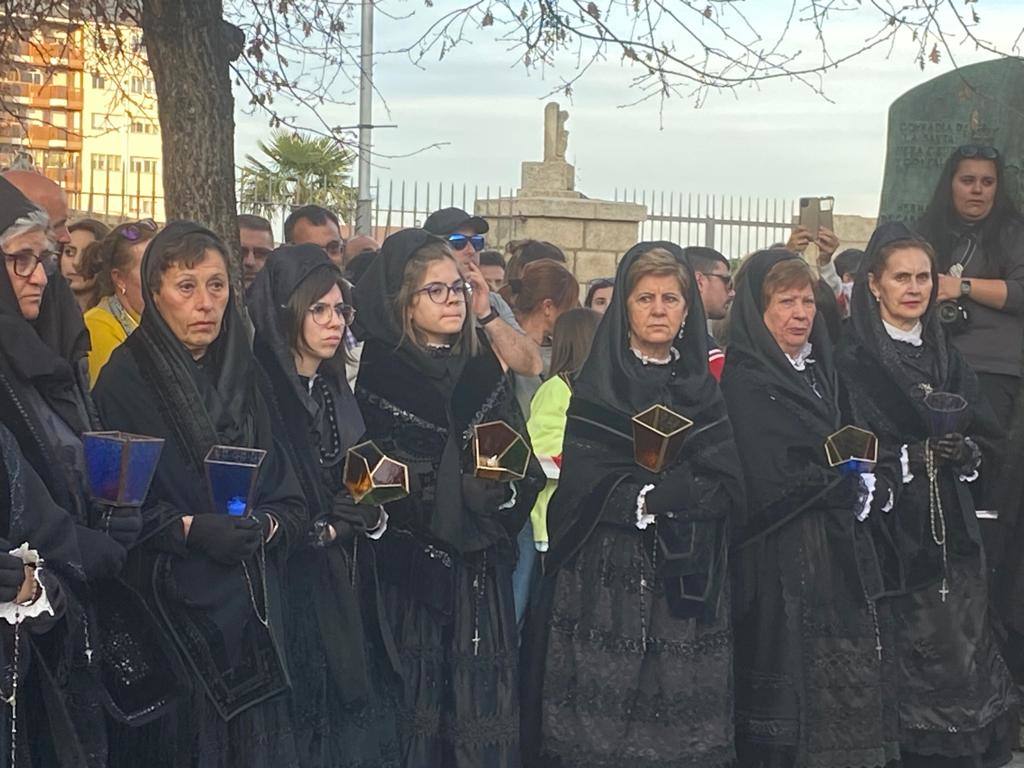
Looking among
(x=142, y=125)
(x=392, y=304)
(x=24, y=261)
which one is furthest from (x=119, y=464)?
(x=142, y=125)

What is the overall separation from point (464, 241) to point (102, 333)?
213 cm

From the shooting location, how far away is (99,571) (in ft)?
13.9

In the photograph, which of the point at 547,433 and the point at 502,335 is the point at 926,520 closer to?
the point at 547,433

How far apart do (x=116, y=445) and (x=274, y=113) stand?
5.18 m

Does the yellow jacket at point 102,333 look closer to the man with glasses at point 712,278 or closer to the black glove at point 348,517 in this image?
the black glove at point 348,517

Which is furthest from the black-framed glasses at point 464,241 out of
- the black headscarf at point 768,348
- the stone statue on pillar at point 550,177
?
the stone statue on pillar at point 550,177

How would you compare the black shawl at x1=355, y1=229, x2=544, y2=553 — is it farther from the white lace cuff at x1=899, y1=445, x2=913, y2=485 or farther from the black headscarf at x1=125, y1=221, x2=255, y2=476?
the white lace cuff at x1=899, y1=445, x2=913, y2=485

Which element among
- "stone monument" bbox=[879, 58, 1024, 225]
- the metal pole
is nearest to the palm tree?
the metal pole

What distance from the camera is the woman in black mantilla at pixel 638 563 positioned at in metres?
5.89

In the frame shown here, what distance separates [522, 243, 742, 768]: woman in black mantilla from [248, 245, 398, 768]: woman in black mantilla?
2.49 ft

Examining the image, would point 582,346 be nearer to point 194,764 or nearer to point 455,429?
point 455,429

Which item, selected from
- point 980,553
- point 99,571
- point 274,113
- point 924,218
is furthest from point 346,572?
point 274,113

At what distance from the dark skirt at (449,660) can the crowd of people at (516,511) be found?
0.4 inches

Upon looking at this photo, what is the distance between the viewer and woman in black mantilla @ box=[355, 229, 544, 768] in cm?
567
